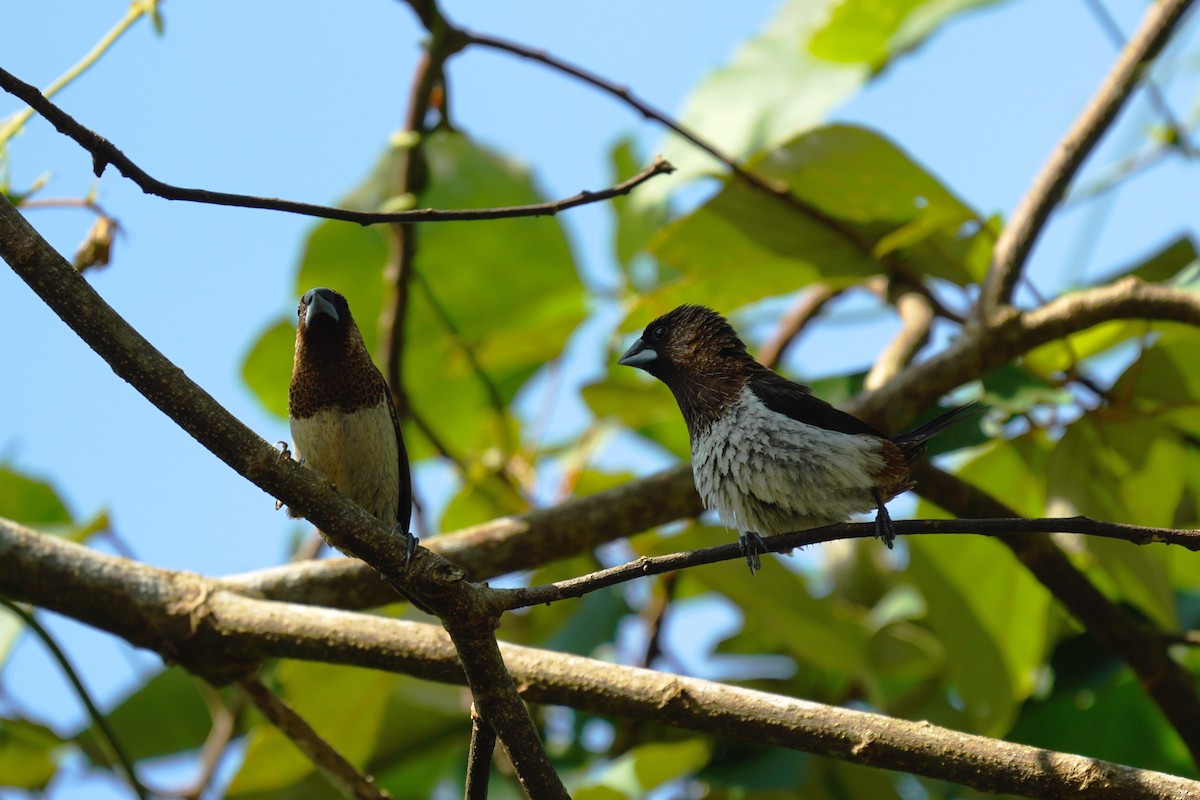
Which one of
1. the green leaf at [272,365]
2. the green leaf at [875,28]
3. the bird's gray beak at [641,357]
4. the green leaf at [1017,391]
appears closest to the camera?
the green leaf at [1017,391]

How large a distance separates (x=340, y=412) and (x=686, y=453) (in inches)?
84.3

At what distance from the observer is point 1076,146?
4.42 metres

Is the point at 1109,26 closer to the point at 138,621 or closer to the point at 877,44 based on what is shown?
the point at 877,44

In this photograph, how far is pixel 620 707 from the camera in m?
3.05

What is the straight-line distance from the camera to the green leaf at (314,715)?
405 cm

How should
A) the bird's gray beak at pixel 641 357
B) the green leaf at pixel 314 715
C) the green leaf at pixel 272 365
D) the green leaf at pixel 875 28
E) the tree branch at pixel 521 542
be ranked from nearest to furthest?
the tree branch at pixel 521 542, the bird's gray beak at pixel 641 357, the green leaf at pixel 314 715, the green leaf at pixel 875 28, the green leaf at pixel 272 365

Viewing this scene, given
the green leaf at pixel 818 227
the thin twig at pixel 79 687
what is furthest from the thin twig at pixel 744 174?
the thin twig at pixel 79 687

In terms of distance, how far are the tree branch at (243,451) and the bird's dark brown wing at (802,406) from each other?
1.33m

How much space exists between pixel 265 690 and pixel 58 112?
6.36 ft

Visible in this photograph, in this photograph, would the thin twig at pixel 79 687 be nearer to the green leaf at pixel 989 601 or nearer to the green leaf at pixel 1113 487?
the green leaf at pixel 989 601

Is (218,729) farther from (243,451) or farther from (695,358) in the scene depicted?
(243,451)

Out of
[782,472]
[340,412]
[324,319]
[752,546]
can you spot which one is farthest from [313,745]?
[782,472]

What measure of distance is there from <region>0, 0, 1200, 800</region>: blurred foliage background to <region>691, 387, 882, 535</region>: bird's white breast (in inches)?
26.9

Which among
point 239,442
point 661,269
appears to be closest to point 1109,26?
point 661,269
